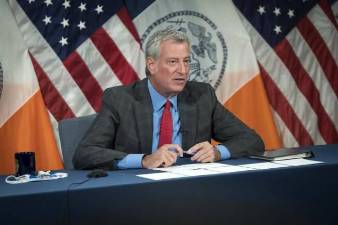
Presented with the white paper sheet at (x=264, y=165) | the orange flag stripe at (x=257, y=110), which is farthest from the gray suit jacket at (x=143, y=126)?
the orange flag stripe at (x=257, y=110)

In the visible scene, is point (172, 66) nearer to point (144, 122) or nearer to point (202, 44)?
point (144, 122)

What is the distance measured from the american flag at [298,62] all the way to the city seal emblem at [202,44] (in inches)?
13.6

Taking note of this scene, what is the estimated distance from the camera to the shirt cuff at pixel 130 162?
8.86ft

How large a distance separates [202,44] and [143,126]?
1.67 metres

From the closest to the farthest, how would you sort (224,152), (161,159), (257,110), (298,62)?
1. (161,159)
2. (224,152)
3. (257,110)
4. (298,62)

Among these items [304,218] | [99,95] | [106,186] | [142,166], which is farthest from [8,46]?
[304,218]

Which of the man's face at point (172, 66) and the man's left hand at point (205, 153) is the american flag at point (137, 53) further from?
the man's left hand at point (205, 153)

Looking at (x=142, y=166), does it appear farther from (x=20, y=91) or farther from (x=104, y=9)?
(x=104, y=9)

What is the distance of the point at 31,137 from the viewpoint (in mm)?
4113

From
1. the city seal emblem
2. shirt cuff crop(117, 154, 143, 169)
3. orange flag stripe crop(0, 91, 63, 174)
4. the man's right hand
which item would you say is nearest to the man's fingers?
the man's right hand

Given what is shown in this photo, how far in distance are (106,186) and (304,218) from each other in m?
0.87

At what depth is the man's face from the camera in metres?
3.19

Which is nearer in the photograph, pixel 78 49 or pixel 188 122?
pixel 188 122

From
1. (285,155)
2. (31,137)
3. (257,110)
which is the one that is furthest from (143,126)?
(257,110)
